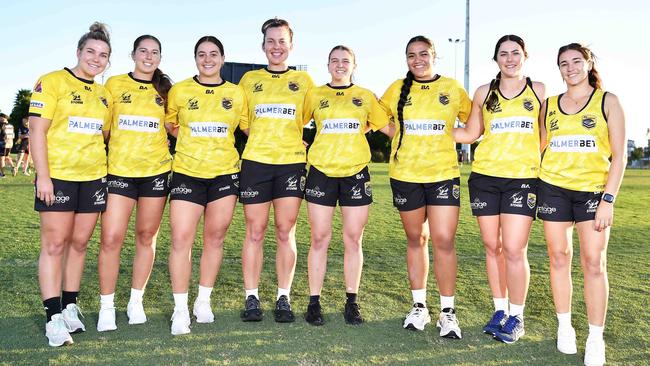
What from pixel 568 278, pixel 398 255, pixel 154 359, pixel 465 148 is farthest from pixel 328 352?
pixel 465 148

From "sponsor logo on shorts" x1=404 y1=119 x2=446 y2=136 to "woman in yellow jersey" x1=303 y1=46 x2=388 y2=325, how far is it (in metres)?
0.29

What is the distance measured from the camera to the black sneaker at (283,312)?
3908 mm

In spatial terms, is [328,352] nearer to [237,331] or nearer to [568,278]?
[237,331]

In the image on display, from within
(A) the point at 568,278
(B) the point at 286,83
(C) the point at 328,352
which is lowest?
(C) the point at 328,352

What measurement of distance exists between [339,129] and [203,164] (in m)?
0.96

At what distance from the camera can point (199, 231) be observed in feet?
25.0

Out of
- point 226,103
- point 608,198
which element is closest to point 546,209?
point 608,198

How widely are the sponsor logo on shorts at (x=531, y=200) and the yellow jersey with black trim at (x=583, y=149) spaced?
0.17 m

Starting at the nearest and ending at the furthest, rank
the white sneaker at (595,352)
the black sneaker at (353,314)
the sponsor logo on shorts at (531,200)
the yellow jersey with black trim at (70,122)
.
Result: the white sneaker at (595,352) → the yellow jersey with black trim at (70,122) → the sponsor logo on shorts at (531,200) → the black sneaker at (353,314)

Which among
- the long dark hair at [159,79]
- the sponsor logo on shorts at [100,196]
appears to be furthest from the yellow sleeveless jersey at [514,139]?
the sponsor logo on shorts at [100,196]

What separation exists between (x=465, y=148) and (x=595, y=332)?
120 ft

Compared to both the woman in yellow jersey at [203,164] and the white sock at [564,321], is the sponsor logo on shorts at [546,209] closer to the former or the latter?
the white sock at [564,321]

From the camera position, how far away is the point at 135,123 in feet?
12.3

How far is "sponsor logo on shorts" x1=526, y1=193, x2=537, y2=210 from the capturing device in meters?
3.58
